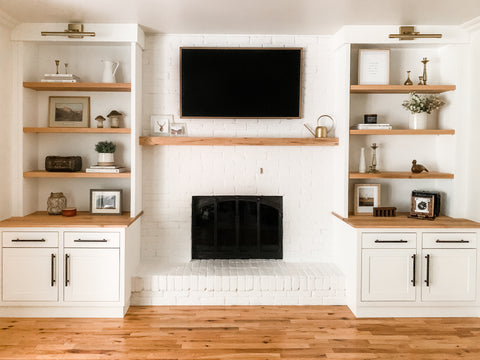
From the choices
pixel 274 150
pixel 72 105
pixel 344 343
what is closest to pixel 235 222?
pixel 274 150

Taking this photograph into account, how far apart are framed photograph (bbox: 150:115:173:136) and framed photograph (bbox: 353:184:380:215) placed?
202 centimetres

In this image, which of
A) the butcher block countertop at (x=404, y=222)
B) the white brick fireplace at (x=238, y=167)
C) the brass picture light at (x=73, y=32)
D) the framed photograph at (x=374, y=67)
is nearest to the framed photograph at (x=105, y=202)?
the white brick fireplace at (x=238, y=167)

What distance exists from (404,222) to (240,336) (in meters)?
1.80

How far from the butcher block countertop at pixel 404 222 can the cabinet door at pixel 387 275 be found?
Answer: 221 millimetres

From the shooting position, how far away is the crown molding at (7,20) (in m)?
3.61

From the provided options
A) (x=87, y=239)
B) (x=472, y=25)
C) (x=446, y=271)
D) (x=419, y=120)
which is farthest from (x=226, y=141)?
(x=472, y=25)

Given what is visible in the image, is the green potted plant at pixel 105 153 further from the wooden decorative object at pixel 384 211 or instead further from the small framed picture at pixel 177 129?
the wooden decorative object at pixel 384 211

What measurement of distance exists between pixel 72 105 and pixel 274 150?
210 cm

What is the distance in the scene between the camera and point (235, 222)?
4.36m

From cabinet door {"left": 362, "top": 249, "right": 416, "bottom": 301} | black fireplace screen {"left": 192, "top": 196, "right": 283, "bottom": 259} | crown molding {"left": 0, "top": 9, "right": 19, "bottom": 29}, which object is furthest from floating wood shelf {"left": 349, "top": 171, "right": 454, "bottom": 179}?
crown molding {"left": 0, "top": 9, "right": 19, "bottom": 29}

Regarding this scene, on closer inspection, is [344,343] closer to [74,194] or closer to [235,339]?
[235,339]

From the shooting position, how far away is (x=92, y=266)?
3.65m

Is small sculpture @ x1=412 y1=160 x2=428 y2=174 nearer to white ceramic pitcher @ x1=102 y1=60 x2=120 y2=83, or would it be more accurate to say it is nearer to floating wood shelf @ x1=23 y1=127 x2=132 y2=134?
floating wood shelf @ x1=23 y1=127 x2=132 y2=134

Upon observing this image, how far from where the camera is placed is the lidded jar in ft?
13.3
